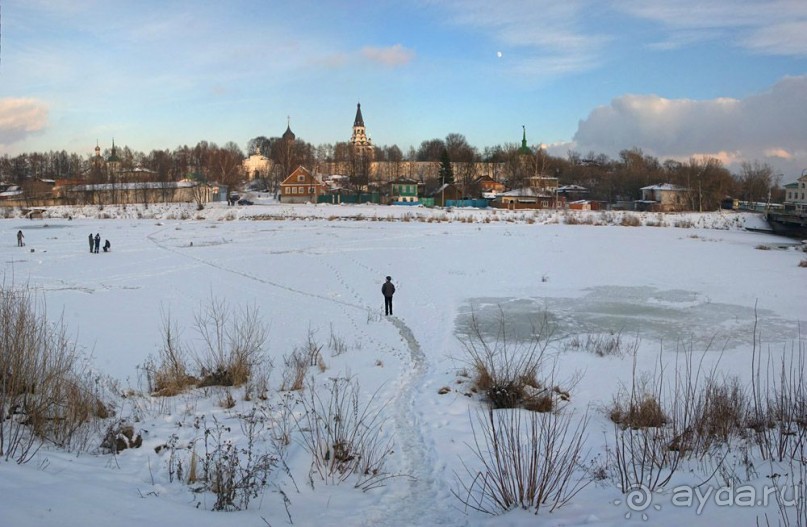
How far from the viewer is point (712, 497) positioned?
4.89 metres

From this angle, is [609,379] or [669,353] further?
[669,353]

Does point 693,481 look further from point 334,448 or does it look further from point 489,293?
point 489,293

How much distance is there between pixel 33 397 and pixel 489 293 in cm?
1512

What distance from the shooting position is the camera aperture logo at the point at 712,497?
4617 mm

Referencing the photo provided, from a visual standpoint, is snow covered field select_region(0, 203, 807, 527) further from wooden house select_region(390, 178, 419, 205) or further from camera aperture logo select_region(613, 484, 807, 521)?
wooden house select_region(390, 178, 419, 205)

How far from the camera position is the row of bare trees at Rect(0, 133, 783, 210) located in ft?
311

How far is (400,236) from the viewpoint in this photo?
1622 inches

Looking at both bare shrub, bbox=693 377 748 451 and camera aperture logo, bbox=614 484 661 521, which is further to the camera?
bare shrub, bbox=693 377 748 451

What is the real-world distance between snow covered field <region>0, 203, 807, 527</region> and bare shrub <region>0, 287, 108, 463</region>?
43cm

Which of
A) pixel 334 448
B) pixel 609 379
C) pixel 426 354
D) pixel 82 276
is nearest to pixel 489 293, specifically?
pixel 426 354

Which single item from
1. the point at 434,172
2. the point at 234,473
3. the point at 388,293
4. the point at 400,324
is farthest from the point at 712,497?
the point at 434,172

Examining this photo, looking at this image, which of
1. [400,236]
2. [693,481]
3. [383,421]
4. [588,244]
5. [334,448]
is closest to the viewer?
[693,481]

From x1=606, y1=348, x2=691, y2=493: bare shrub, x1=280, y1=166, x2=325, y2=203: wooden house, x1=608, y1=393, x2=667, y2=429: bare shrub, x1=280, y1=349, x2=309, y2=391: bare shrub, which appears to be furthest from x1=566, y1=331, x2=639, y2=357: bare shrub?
x1=280, y1=166, x2=325, y2=203: wooden house

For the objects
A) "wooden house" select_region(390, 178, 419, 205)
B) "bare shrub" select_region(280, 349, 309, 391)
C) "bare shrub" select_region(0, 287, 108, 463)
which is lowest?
"bare shrub" select_region(280, 349, 309, 391)
